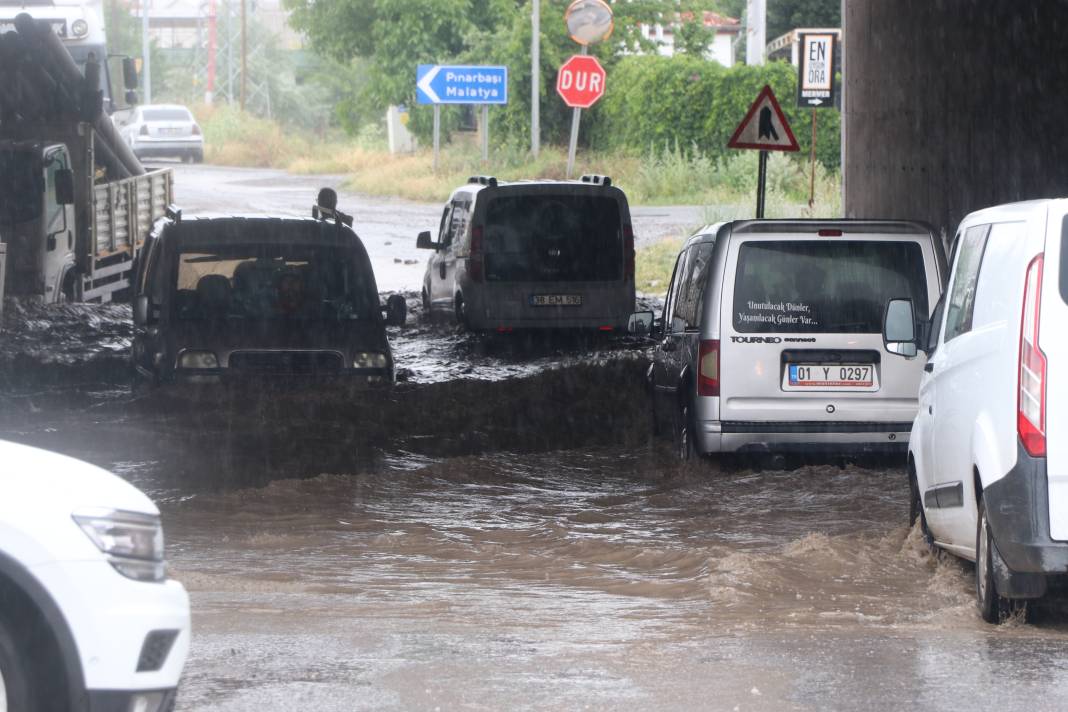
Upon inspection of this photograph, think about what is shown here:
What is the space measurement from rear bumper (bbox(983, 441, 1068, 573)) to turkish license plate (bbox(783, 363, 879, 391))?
413 cm

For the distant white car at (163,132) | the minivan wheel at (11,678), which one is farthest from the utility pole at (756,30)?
the minivan wheel at (11,678)

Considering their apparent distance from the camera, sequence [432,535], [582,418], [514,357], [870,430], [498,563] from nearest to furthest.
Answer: [498,563]
[432,535]
[870,430]
[582,418]
[514,357]

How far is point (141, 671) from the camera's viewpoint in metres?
Result: 4.64

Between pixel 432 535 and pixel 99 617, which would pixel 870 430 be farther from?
pixel 99 617

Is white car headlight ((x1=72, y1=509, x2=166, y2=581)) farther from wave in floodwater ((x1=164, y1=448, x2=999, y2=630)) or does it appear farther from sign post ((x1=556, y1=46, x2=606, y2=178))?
sign post ((x1=556, y1=46, x2=606, y2=178))

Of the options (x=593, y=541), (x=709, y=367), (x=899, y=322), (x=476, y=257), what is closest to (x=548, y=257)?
(x=476, y=257)

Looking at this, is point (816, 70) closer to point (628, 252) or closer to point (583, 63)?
point (628, 252)

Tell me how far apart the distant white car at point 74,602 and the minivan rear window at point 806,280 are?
6484 millimetres

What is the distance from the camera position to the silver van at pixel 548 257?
1856 cm

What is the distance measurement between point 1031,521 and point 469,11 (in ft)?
164

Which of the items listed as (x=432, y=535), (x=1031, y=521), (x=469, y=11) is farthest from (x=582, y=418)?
(x=469, y=11)

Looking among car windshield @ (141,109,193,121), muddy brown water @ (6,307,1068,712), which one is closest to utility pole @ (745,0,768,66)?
muddy brown water @ (6,307,1068,712)

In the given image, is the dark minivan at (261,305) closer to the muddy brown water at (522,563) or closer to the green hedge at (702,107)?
the muddy brown water at (522,563)

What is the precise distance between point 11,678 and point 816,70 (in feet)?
71.9
